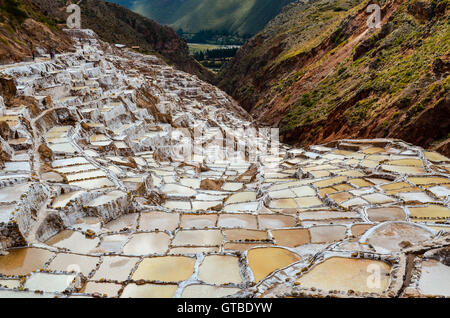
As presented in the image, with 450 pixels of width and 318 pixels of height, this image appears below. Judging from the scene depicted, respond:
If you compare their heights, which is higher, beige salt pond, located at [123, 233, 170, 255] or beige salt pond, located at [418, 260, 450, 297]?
beige salt pond, located at [418, 260, 450, 297]

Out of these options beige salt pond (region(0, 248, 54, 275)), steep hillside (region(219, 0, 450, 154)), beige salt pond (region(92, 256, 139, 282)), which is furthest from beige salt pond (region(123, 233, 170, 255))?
steep hillside (region(219, 0, 450, 154))

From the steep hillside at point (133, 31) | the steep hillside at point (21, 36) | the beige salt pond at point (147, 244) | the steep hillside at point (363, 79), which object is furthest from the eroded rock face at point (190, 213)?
the steep hillside at point (133, 31)

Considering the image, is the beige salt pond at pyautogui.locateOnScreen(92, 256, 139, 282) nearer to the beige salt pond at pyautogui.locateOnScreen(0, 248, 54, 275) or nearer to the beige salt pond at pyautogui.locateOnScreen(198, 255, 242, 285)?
the beige salt pond at pyautogui.locateOnScreen(0, 248, 54, 275)

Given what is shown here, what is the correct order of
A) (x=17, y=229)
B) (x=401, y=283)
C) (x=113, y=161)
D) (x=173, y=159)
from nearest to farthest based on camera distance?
1. (x=401, y=283)
2. (x=17, y=229)
3. (x=113, y=161)
4. (x=173, y=159)

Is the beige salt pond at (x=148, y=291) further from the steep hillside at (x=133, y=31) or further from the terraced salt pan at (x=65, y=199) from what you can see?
the steep hillside at (x=133, y=31)
